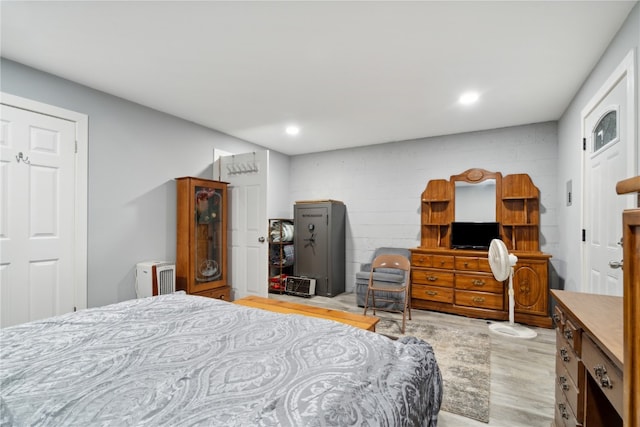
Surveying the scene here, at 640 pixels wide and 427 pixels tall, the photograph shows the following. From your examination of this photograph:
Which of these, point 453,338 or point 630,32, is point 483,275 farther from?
point 630,32

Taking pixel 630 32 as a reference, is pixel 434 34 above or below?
above

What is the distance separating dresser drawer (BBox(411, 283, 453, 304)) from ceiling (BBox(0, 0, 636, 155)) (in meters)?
2.26

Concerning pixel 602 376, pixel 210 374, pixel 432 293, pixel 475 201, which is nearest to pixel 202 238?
pixel 210 374

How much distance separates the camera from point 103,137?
9.62ft

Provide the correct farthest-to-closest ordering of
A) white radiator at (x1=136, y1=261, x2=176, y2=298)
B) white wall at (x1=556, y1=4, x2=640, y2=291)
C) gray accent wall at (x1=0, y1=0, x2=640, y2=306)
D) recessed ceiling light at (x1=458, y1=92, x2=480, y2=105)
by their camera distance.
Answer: white radiator at (x1=136, y1=261, x2=176, y2=298), recessed ceiling light at (x1=458, y1=92, x2=480, y2=105), gray accent wall at (x1=0, y1=0, x2=640, y2=306), white wall at (x1=556, y1=4, x2=640, y2=291)

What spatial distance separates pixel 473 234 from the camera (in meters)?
4.02

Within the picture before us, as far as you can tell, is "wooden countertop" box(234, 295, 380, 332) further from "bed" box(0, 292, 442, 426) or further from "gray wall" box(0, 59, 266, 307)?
"gray wall" box(0, 59, 266, 307)

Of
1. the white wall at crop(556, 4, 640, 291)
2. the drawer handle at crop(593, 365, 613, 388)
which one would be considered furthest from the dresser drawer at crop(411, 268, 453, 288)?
the drawer handle at crop(593, 365, 613, 388)

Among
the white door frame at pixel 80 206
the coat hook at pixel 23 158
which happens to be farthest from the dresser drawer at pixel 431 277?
the coat hook at pixel 23 158

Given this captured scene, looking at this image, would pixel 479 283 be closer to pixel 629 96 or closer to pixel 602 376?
pixel 629 96

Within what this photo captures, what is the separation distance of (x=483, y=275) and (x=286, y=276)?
3.07 metres

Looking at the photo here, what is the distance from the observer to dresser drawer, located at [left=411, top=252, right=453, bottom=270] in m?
3.81

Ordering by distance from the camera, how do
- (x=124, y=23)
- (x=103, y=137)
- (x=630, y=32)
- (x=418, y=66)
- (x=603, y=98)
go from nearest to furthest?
(x=630, y=32) < (x=124, y=23) < (x=603, y=98) < (x=418, y=66) < (x=103, y=137)

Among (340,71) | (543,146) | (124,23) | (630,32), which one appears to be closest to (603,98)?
(630,32)
